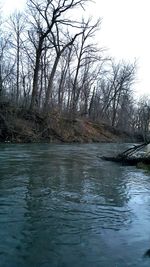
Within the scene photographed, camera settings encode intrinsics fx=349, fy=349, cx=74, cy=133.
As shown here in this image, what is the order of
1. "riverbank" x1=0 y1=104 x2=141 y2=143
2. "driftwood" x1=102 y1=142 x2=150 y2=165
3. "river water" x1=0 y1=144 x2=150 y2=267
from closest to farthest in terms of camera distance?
1. "river water" x1=0 y1=144 x2=150 y2=267
2. "driftwood" x1=102 y1=142 x2=150 y2=165
3. "riverbank" x1=0 y1=104 x2=141 y2=143

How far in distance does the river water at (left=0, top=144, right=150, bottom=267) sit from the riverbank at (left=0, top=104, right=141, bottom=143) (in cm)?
1702

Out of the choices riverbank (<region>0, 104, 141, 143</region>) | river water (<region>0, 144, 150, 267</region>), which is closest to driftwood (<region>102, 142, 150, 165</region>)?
river water (<region>0, 144, 150, 267</region>)

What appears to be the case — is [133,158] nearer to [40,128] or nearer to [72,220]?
[72,220]

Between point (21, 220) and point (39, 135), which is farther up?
point (39, 135)

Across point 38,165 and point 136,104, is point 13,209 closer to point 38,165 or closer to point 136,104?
point 38,165

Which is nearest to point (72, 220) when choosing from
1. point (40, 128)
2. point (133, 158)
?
point (133, 158)

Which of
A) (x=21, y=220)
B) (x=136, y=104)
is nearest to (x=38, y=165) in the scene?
(x=21, y=220)

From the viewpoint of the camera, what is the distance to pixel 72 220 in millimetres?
6902

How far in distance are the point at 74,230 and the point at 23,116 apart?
27080 mm

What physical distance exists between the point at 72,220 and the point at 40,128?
A: 26355 millimetres

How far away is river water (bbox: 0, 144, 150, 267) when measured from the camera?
514cm

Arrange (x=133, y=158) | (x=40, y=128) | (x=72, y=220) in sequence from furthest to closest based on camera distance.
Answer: (x=40, y=128) → (x=133, y=158) → (x=72, y=220)

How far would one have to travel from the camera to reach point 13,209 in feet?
24.3

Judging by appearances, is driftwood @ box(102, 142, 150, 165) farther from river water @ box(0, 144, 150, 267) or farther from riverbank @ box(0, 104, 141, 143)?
riverbank @ box(0, 104, 141, 143)
